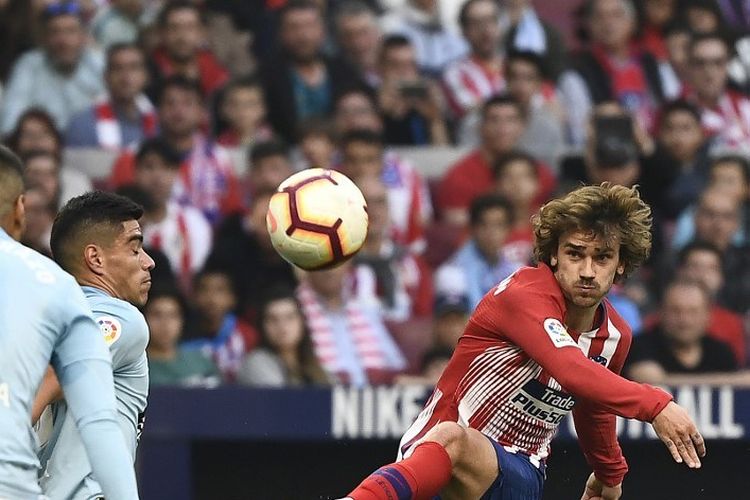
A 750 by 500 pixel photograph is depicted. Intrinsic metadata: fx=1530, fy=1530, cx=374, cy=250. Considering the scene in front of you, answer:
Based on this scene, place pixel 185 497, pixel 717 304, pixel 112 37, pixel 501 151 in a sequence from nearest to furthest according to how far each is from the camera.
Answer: pixel 185 497
pixel 717 304
pixel 501 151
pixel 112 37

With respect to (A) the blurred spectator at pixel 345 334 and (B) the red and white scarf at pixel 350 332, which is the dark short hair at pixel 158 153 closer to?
(A) the blurred spectator at pixel 345 334

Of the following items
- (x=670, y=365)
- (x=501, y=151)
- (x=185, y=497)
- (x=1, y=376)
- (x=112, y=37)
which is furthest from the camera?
(x=112, y=37)

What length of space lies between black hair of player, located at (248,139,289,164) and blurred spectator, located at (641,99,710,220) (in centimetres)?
261

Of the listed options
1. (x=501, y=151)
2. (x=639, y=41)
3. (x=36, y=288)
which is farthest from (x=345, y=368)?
(x=36, y=288)

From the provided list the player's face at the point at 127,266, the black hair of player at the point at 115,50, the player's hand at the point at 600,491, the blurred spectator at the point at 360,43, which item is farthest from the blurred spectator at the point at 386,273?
the player's face at the point at 127,266

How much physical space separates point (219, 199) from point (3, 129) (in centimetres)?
181

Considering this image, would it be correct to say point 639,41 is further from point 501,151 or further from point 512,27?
point 501,151

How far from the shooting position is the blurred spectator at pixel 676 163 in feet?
36.2

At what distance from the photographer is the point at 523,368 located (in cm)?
583

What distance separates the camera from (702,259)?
10320mm

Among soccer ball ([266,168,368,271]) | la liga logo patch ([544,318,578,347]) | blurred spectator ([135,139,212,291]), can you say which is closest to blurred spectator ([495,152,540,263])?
blurred spectator ([135,139,212,291])

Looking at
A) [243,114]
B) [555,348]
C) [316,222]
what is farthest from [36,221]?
[555,348]

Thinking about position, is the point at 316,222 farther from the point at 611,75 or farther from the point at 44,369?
the point at 611,75

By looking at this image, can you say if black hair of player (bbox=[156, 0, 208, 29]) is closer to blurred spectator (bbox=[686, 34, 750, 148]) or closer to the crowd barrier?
blurred spectator (bbox=[686, 34, 750, 148])
